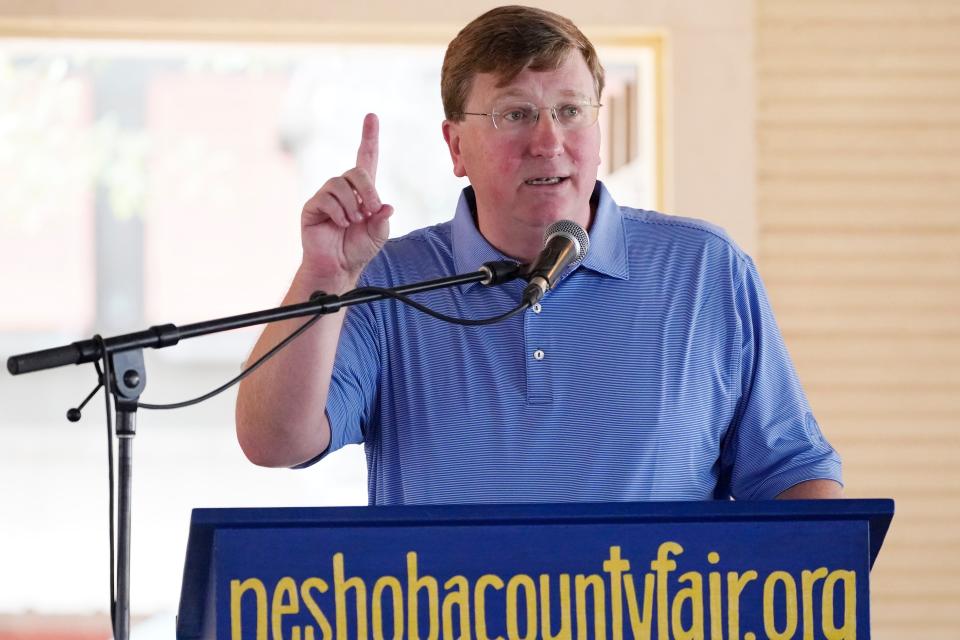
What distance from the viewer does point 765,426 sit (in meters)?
2.09

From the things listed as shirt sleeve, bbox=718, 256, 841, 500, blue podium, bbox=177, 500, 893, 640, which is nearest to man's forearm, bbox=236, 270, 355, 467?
blue podium, bbox=177, 500, 893, 640

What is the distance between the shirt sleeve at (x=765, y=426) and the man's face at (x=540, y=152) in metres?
0.35

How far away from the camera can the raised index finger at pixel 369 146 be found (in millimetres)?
1876

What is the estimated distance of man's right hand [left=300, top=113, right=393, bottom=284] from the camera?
5.83 ft

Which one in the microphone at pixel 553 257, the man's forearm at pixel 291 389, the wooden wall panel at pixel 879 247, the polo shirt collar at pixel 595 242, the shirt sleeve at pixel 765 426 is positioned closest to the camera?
the microphone at pixel 553 257

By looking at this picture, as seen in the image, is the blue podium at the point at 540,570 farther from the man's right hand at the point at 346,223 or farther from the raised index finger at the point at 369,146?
the raised index finger at the point at 369,146

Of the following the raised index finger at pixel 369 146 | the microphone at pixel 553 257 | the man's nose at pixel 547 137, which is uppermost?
the man's nose at pixel 547 137

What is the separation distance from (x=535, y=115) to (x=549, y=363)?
0.42 metres

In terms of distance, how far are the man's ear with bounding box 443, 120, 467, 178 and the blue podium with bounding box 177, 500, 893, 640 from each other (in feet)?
3.57

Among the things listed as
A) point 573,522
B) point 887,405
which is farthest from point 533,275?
point 887,405

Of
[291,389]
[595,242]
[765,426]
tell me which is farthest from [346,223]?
[765,426]

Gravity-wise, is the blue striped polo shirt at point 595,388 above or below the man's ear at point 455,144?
below

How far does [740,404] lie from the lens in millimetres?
2141

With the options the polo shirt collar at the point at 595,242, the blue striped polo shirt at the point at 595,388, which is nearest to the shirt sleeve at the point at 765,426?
the blue striped polo shirt at the point at 595,388
